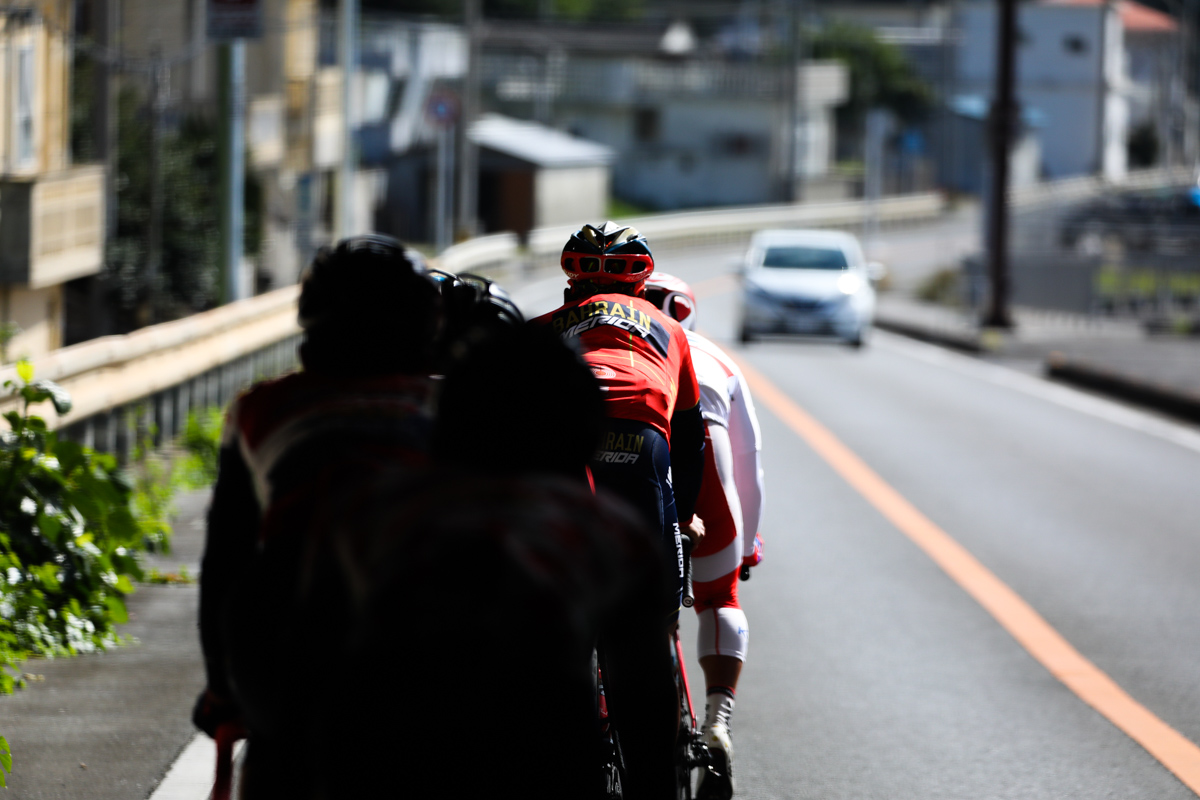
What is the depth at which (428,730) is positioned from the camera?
2.37 meters

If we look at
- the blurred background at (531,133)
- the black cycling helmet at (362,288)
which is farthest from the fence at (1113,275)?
the black cycling helmet at (362,288)

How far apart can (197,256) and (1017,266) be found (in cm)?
1550

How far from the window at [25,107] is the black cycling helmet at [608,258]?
1667cm

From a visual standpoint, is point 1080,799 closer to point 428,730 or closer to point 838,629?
point 838,629

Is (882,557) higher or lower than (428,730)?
lower

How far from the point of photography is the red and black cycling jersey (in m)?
4.16

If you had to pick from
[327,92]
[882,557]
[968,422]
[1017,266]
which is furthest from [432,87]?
[882,557]

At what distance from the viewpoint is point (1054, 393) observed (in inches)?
774

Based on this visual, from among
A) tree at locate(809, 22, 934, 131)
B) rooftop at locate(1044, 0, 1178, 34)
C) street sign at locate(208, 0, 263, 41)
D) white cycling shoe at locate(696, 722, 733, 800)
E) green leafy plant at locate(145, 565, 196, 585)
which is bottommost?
green leafy plant at locate(145, 565, 196, 585)

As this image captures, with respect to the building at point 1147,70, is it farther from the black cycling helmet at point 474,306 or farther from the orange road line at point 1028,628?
the black cycling helmet at point 474,306

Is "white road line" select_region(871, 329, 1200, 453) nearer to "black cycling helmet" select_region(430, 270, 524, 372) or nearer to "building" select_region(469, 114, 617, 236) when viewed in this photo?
"black cycling helmet" select_region(430, 270, 524, 372)

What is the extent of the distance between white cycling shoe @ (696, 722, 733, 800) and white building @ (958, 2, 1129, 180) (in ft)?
312

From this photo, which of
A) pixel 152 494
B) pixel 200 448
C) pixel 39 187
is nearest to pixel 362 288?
pixel 152 494

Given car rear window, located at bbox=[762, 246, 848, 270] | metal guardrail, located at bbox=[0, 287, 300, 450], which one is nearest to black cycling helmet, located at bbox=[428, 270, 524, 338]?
metal guardrail, located at bbox=[0, 287, 300, 450]
